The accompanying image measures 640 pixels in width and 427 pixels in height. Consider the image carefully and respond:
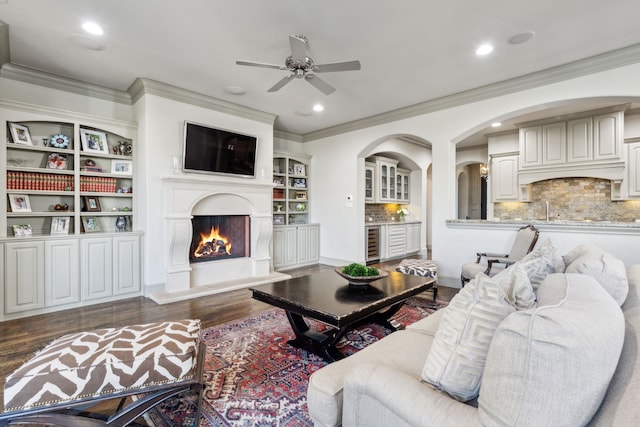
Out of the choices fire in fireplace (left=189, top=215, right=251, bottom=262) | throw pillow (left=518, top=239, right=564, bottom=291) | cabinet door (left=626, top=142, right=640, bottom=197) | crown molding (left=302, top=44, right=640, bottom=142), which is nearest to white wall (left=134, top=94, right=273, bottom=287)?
fire in fireplace (left=189, top=215, right=251, bottom=262)

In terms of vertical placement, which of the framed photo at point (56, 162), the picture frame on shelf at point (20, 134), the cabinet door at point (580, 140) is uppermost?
the cabinet door at point (580, 140)

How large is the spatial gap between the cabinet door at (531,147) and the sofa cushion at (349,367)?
5.50 meters

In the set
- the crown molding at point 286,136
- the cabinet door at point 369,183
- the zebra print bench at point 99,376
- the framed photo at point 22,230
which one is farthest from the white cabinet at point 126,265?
the cabinet door at point 369,183

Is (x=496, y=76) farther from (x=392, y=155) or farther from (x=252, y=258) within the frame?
(x=252, y=258)

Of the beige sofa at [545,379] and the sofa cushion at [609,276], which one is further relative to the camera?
the sofa cushion at [609,276]

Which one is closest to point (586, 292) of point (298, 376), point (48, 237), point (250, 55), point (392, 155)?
point (298, 376)

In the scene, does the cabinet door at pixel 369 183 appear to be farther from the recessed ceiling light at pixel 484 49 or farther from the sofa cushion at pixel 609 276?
the sofa cushion at pixel 609 276

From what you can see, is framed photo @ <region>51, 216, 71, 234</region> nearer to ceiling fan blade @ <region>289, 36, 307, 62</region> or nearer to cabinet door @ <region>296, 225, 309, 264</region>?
ceiling fan blade @ <region>289, 36, 307, 62</region>

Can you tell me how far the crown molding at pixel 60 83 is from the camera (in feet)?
12.1

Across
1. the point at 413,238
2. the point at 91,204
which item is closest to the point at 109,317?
the point at 91,204

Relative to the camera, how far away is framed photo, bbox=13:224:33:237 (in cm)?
356

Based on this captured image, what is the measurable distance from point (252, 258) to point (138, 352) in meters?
3.71

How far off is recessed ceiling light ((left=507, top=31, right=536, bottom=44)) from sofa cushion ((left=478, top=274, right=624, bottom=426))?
10.2 ft

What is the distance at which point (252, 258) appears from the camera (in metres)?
5.23
